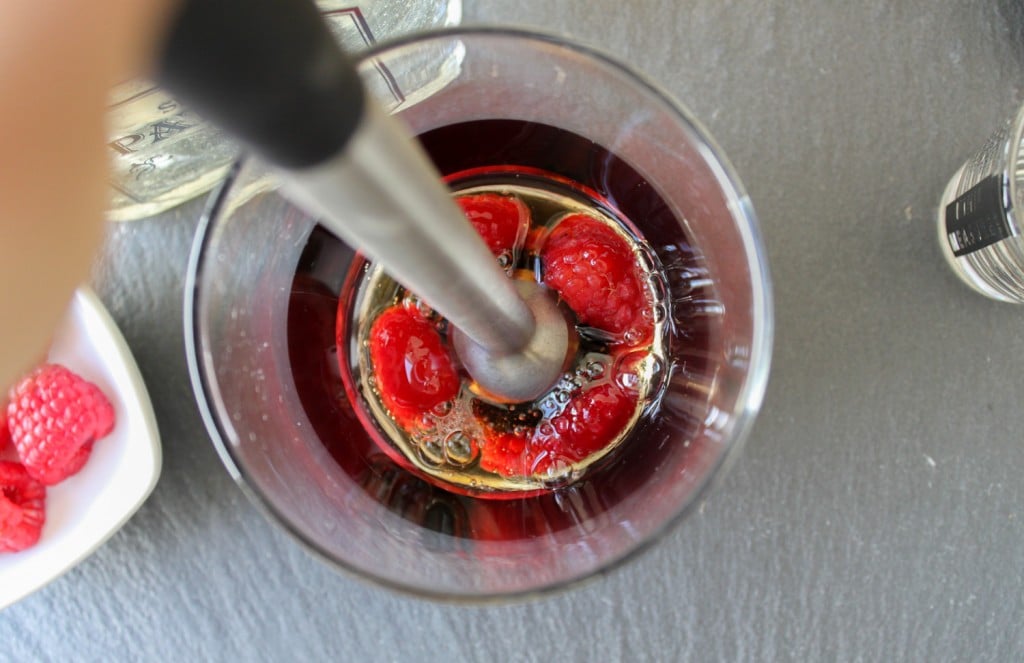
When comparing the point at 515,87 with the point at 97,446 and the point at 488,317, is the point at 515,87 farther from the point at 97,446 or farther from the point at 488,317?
the point at 97,446

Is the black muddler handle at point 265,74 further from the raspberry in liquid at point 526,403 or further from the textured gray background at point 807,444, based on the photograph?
the textured gray background at point 807,444

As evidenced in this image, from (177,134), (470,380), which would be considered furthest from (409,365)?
(177,134)

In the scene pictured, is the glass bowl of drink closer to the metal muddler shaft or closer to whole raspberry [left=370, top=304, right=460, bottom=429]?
whole raspberry [left=370, top=304, right=460, bottom=429]

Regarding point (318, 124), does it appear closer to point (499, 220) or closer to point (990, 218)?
point (499, 220)

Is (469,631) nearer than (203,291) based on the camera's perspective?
No

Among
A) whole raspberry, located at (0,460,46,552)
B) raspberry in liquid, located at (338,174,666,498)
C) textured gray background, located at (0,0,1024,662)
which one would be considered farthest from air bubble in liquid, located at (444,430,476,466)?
whole raspberry, located at (0,460,46,552)

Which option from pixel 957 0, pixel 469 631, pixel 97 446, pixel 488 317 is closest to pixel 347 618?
pixel 469 631
